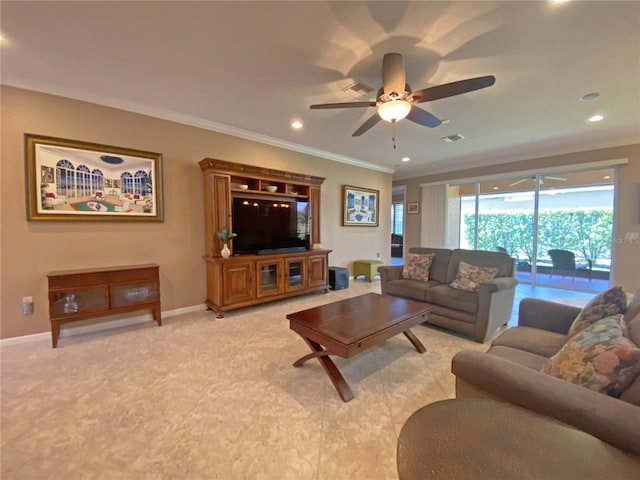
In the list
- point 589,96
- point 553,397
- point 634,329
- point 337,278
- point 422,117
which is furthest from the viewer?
point 337,278

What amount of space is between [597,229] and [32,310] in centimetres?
829

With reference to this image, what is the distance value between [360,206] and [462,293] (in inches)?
133

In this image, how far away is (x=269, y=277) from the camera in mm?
4074

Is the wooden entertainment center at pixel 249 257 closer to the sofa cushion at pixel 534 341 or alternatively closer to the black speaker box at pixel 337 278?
the black speaker box at pixel 337 278

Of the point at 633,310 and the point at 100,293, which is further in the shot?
the point at 100,293

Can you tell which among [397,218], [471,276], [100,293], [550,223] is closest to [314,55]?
[471,276]

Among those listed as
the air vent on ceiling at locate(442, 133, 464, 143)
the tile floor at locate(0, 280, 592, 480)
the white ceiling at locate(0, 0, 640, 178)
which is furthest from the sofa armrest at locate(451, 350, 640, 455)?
the air vent on ceiling at locate(442, 133, 464, 143)

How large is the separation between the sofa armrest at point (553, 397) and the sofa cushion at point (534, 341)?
0.69m

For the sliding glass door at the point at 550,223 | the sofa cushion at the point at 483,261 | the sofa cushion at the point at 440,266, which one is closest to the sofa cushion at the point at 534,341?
the sofa cushion at the point at 483,261

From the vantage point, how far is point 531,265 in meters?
5.58

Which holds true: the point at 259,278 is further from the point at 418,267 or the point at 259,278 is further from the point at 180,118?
the point at 180,118

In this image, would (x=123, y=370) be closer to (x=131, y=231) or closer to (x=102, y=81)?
(x=131, y=231)

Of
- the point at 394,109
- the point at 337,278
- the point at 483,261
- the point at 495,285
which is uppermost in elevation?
the point at 394,109

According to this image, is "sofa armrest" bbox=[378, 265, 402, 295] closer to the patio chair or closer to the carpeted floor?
the carpeted floor
